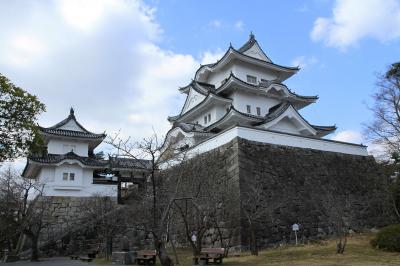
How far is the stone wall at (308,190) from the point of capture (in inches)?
626

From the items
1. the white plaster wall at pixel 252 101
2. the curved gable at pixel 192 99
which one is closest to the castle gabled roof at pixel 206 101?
the white plaster wall at pixel 252 101

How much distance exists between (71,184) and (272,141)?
41.9 feet

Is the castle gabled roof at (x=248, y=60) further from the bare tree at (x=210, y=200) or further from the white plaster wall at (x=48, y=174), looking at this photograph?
the white plaster wall at (x=48, y=174)

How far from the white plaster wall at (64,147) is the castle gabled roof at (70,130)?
0.62m

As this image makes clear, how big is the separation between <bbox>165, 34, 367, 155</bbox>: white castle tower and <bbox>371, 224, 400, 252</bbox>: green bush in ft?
21.5

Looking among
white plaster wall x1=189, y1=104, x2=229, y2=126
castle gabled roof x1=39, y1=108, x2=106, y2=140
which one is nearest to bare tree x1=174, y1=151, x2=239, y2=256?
white plaster wall x1=189, y1=104, x2=229, y2=126

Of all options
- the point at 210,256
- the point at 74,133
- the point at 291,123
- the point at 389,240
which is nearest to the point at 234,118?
the point at 291,123

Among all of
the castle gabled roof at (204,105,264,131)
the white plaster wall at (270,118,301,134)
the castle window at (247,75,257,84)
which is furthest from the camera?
the castle window at (247,75,257,84)

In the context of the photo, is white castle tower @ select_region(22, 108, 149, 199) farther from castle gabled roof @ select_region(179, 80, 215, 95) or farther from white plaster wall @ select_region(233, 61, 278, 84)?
white plaster wall @ select_region(233, 61, 278, 84)

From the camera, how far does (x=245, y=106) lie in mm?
24359

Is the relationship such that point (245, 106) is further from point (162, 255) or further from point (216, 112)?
point (162, 255)

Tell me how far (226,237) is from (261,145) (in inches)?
183

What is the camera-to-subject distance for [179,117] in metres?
27.3

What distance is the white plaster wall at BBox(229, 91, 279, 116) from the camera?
2419 cm
